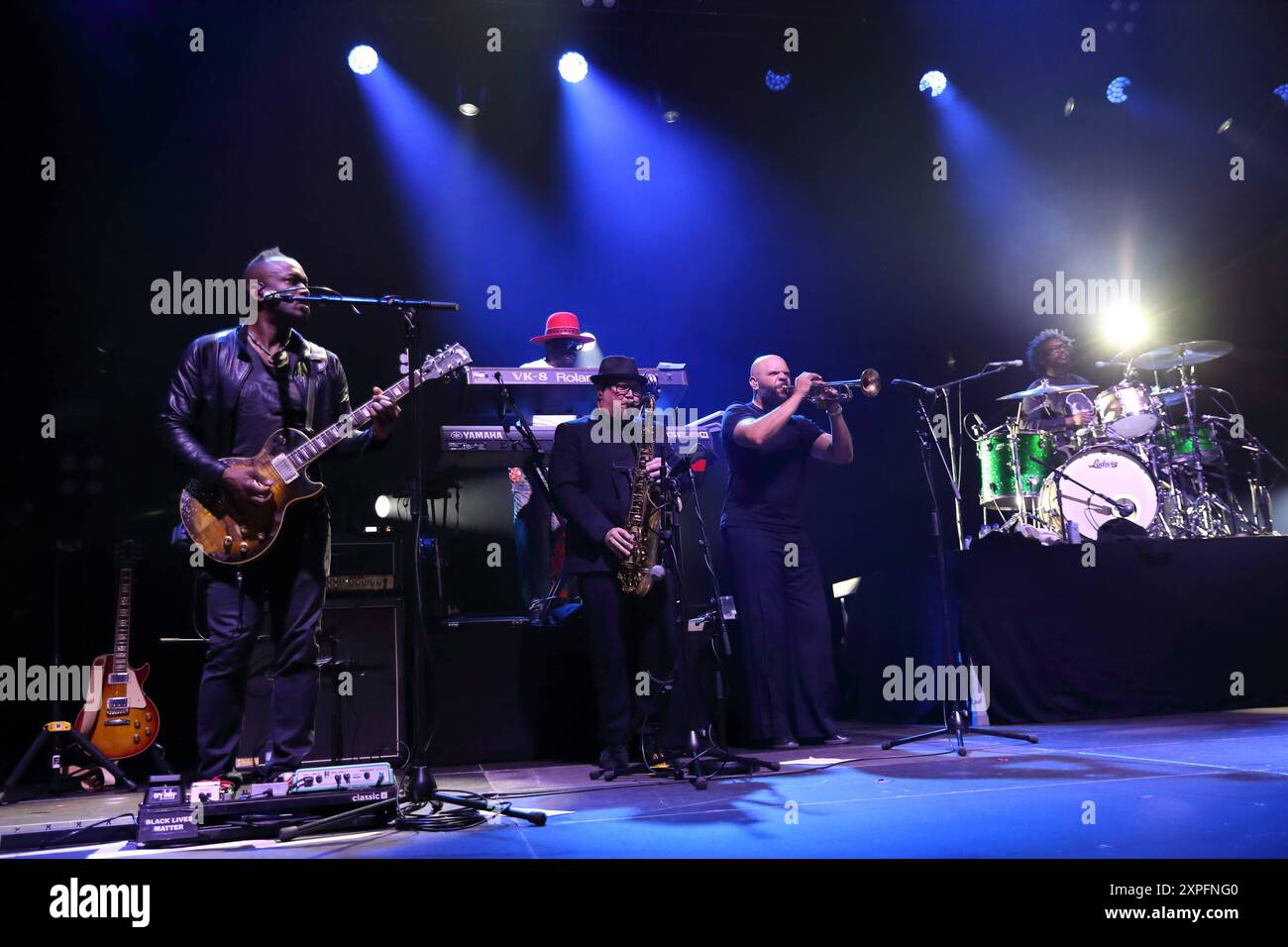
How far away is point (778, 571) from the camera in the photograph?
6.38 metres

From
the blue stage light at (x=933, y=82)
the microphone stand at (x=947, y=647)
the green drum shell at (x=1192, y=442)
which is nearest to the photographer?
the microphone stand at (x=947, y=647)

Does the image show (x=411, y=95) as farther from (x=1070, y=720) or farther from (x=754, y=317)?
(x=1070, y=720)

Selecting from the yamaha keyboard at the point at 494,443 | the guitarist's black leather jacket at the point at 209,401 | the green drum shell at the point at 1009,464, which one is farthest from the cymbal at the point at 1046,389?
the guitarist's black leather jacket at the point at 209,401

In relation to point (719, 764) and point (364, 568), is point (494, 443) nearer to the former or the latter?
point (364, 568)

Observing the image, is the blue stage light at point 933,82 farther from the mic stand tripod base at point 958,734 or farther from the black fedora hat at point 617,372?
the mic stand tripod base at point 958,734

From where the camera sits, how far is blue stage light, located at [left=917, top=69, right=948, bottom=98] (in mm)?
8766

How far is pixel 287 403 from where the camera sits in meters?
4.21

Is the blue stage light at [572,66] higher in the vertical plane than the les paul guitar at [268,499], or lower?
higher

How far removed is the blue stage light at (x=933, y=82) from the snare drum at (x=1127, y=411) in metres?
2.93

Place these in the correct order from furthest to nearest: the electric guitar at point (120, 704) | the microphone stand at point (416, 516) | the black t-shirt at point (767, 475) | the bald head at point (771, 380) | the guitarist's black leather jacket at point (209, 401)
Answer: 1. the bald head at point (771, 380)
2. the black t-shirt at point (767, 475)
3. the electric guitar at point (120, 704)
4. the guitarist's black leather jacket at point (209, 401)
5. the microphone stand at point (416, 516)

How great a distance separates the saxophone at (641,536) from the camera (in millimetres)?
5375

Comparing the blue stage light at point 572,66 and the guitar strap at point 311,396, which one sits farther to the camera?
the blue stage light at point 572,66

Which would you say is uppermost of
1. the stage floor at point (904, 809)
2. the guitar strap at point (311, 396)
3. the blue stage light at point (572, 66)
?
the blue stage light at point (572, 66)

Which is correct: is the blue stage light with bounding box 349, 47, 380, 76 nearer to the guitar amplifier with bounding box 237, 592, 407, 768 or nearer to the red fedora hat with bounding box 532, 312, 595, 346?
the red fedora hat with bounding box 532, 312, 595, 346
